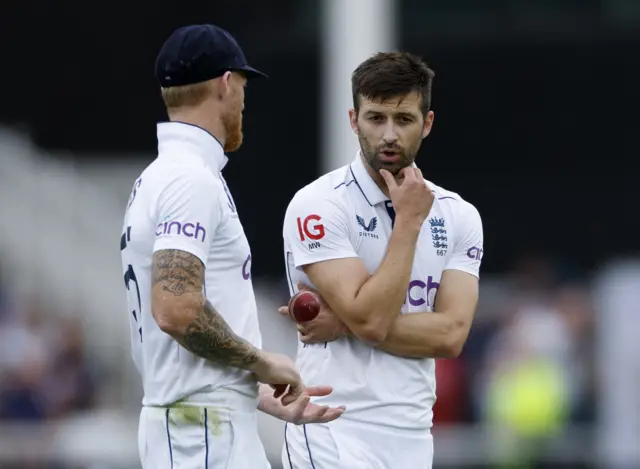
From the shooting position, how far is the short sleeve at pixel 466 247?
5.50 metres

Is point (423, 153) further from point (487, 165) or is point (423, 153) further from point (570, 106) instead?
point (570, 106)

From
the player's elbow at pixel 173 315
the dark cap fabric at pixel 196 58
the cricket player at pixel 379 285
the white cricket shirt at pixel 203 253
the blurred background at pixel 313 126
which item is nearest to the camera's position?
the player's elbow at pixel 173 315

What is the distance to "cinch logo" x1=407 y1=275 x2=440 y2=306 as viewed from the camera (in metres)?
5.43

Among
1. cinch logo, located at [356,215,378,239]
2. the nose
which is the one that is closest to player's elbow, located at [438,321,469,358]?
cinch logo, located at [356,215,378,239]

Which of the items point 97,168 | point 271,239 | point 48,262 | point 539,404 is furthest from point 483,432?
point 97,168

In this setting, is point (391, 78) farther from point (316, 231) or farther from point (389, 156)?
point (316, 231)

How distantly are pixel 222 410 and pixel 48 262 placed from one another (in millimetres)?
10613

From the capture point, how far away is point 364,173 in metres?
5.47

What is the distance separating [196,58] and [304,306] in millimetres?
900

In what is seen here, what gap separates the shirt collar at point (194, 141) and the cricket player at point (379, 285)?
1.62 feet

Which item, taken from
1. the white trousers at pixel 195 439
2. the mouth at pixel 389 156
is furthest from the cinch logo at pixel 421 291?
Result: the white trousers at pixel 195 439

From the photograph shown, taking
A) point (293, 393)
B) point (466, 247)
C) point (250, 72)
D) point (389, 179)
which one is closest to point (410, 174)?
point (389, 179)

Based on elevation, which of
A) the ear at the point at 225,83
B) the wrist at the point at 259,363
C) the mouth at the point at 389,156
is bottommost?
the wrist at the point at 259,363

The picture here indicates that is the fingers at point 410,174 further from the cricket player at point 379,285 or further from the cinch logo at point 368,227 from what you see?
the cinch logo at point 368,227
